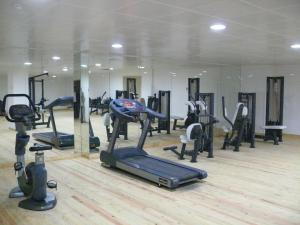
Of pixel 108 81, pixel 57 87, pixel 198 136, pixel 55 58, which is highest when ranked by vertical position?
pixel 55 58

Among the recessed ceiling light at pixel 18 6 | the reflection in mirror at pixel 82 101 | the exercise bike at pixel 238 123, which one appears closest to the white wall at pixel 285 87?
the exercise bike at pixel 238 123

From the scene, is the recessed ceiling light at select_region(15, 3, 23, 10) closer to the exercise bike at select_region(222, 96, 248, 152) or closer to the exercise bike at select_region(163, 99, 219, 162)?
the exercise bike at select_region(163, 99, 219, 162)

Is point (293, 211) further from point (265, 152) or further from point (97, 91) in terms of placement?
point (97, 91)

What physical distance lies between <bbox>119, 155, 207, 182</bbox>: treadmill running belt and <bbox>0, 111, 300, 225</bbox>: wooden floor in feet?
0.59

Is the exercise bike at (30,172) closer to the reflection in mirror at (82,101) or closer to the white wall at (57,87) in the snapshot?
the reflection in mirror at (82,101)

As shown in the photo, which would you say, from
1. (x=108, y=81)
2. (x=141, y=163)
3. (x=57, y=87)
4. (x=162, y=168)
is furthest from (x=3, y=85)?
(x=162, y=168)

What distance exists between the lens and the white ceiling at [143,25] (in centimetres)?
287

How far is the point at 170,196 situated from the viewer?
13.7ft

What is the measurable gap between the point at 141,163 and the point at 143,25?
2.38 metres

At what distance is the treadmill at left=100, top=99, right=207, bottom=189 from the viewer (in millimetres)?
4531

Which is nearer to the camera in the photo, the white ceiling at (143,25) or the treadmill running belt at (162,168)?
the white ceiling at (143,25)

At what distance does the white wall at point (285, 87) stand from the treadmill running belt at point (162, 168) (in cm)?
558

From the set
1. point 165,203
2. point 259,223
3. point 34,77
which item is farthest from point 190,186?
point 34,77

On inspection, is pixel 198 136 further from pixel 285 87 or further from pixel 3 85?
pixel 3 85
